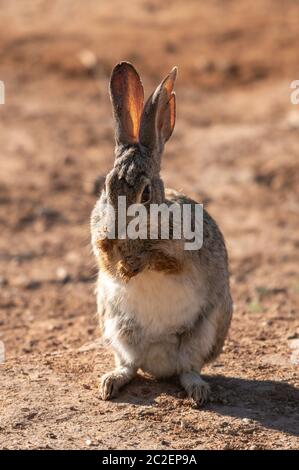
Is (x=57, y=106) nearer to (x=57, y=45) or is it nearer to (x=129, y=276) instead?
(x=57, y=45)

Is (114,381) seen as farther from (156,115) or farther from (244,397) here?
(156,115)

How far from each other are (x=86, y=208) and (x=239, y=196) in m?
1.71

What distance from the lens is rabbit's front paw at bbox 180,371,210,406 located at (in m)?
5.80

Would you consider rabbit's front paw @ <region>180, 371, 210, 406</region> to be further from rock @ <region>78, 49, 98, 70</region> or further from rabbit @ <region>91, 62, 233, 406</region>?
rock @ <region>78, 49, 98, 70</region>

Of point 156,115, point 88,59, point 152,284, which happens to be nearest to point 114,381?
point 152,284

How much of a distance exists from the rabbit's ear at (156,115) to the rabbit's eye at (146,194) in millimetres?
378

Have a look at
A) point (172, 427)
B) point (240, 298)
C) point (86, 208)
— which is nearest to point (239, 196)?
point (86, 208)

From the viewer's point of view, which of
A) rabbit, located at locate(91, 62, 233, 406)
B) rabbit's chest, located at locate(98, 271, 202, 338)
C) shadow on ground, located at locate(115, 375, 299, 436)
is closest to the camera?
shadow on ground, located at locate(115, 375, 299, 436)

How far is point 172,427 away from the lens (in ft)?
18.0

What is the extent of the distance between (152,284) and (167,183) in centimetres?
504

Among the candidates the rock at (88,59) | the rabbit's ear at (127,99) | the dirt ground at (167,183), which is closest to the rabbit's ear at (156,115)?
the rabbit's ear at (127,99)

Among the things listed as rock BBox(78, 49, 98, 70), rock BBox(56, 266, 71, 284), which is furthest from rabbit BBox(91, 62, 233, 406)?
rock BBox(78, 49, 98, 70)

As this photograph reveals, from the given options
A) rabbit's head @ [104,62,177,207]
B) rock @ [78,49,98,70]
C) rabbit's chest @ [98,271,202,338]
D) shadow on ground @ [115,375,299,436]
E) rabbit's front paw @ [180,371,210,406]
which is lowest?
shadow on ground @ [115,375,299,436]

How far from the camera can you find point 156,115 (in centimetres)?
584
